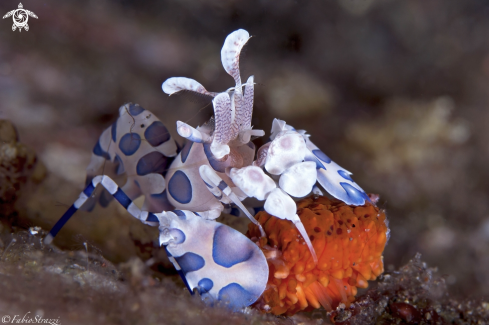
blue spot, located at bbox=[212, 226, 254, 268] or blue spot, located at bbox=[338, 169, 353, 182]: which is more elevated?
blue spot, located at bbox=[338, 169, 353, 182]

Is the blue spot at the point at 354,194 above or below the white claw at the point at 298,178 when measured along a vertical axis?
above

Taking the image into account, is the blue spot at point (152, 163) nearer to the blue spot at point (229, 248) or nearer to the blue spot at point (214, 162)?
the blue spot at point (214, 162)

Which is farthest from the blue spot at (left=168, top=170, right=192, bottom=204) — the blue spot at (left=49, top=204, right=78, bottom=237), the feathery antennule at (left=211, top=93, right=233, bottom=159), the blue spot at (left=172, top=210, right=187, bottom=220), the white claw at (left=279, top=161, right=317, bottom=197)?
the blue spot at (left=49, top=204, right=78, bottom=237)

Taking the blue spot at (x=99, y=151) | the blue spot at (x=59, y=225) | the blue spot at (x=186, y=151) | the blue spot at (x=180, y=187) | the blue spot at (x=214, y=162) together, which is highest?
the blue spot at (x=214, y=162)

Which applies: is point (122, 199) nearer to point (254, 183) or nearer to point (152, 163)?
point (152, 163)

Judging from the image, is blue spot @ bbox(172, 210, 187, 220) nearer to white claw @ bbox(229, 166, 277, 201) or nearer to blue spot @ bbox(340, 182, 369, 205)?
white claw @ bbox(229, 166, 277, 201)

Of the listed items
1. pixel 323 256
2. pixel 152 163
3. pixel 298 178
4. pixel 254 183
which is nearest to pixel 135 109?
pixel 152 163

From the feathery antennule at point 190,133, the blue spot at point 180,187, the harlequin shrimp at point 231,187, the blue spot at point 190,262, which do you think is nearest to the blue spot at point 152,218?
the harlequin shrimp at point 231,187
